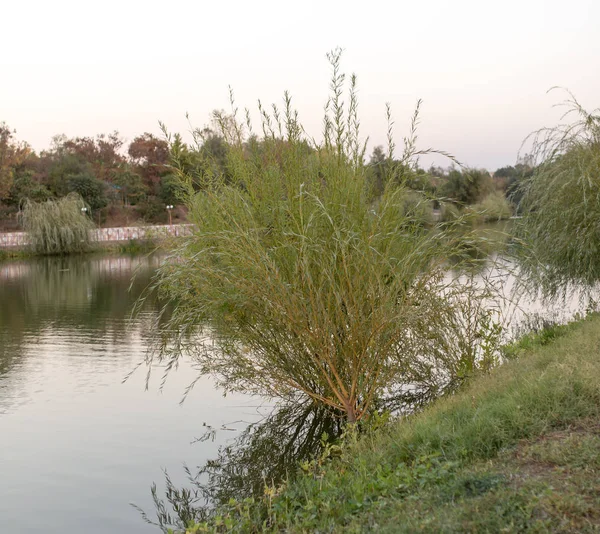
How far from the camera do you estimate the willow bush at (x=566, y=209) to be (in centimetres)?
985

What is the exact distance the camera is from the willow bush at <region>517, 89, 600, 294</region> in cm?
985

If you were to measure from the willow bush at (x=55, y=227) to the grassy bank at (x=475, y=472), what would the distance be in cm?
3229

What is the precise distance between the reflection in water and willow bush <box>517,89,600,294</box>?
13.6 ft

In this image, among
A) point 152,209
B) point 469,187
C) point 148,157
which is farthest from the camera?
point 148,157

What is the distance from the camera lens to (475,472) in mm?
4117

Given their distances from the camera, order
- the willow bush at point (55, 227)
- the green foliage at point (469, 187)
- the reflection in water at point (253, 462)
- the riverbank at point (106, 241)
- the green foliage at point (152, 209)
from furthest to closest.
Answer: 1. the green foliage at point (469, 187)
2. the green foliage at point (152, 209)
3. the riverbank at point (106, 241)
4. the willow bush at point (55, 227)
5. the reflection in water at point (253, 462)

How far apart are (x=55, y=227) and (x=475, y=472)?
34.1m

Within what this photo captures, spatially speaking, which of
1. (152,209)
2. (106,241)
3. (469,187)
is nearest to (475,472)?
(106,241)

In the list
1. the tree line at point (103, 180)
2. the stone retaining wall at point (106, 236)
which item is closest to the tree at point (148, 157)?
the tree line at point (103, 180)

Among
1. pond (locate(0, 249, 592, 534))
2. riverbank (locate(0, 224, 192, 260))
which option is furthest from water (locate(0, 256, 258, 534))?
riverbank (locate(0, 224, 192, 260))

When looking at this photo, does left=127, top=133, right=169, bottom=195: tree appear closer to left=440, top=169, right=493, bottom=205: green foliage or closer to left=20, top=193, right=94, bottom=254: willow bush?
left=20, top=193, right=94, bottom=254: willow bush

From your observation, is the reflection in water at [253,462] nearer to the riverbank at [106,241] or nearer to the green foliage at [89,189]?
the riverbank at [106,241]

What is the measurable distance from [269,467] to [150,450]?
1.49 m

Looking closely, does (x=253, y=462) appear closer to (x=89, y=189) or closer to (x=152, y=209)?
(x=89, y=189)
